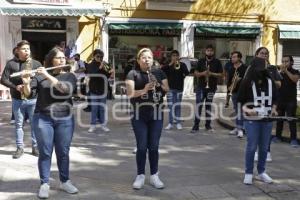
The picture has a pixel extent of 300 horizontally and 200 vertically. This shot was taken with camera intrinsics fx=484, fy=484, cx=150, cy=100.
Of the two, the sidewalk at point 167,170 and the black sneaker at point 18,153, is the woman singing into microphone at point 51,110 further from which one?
the black sneaker at point 18,153

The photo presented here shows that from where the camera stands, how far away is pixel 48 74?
5402 mm

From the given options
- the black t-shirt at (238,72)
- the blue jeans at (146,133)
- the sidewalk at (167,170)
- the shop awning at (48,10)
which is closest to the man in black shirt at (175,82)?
the sidewalk at (167,170)

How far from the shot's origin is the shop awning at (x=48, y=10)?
1523cm

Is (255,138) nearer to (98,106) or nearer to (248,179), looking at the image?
(248,179)

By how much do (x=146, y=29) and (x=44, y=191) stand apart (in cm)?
1248

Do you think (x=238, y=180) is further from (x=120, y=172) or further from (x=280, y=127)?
(x=280, y=127)

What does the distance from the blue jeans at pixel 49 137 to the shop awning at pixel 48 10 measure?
34.5 feet

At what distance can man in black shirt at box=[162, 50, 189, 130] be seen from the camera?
33.8ft

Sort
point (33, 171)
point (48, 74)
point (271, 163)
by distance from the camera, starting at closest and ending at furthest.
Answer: point (48, 74), point (33, 171), point (271, 163)

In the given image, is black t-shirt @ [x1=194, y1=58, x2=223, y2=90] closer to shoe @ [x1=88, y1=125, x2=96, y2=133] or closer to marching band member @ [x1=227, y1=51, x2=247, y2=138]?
marching band member @ [x1=227, y1=51, x2=247, y2=138]

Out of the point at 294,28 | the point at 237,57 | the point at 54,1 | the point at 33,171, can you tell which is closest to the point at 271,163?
the point at 237,57

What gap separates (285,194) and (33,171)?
11.0ft

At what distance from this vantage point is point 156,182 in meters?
6.00

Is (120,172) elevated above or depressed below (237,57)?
below
